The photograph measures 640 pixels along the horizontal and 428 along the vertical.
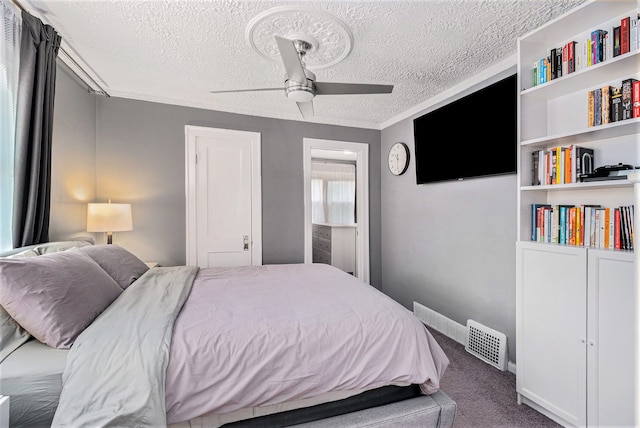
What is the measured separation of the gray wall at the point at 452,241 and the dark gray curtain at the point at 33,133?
127 inches

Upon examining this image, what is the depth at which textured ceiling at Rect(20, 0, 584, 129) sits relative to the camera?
1.74 m

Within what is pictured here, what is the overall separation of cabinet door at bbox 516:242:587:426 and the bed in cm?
77

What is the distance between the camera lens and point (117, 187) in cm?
299

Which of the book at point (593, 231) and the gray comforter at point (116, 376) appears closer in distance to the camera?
the gray comforter at point (116, 376)

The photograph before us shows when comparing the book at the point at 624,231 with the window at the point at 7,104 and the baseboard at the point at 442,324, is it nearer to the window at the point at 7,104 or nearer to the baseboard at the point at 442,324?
the baseboard at the point at 442,324

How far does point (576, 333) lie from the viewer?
5.34 feet

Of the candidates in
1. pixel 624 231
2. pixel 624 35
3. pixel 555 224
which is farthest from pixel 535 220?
pixel 624 35

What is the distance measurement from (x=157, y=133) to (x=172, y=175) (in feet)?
1.56

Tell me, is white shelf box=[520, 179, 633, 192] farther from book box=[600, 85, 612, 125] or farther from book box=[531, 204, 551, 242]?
book box=[600, 85, 612, 125]

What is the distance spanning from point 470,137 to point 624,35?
1.15 meters

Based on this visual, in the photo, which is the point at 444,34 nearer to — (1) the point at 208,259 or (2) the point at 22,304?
(2) the point at 22,304

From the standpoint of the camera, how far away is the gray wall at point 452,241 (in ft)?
7.89

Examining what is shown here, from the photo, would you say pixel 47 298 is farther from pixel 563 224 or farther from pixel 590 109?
pixel 590 109

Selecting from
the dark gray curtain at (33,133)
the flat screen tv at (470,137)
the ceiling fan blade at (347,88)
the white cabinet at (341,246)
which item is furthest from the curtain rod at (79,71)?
the white cabinet at (341,246)
